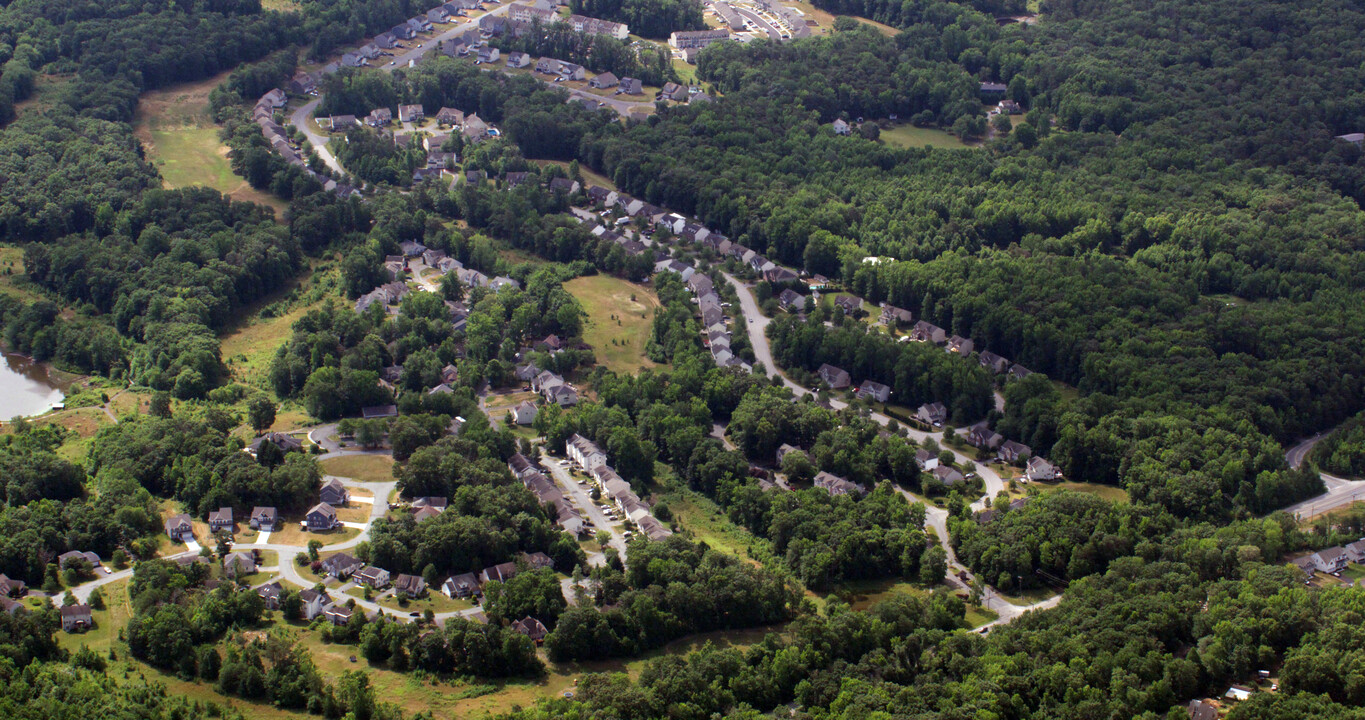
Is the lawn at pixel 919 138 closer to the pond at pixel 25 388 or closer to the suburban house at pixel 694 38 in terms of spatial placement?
the suburban house at pixel 694 38

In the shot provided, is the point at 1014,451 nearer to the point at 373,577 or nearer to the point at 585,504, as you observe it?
the point at 585,504

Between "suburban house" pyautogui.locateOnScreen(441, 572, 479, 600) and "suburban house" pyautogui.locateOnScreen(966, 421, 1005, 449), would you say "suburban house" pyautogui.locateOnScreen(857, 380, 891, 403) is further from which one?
"suburban house" pyautogui.locateOnScreen(441, 572, 479, 600)

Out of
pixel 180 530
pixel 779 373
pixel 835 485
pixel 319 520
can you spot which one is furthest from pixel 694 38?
pixel 180 530

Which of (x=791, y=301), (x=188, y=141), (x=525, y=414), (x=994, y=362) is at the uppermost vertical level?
(x=994, y=362)

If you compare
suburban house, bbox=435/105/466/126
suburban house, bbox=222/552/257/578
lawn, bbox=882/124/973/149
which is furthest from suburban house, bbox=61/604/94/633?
lawn, bbox=882/124/973/149

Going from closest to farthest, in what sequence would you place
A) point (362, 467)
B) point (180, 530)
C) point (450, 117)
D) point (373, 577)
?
point (373, 577) < point (180, 530) < point (362, 467) < point (450, 117)

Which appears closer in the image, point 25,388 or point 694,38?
point 25,388
